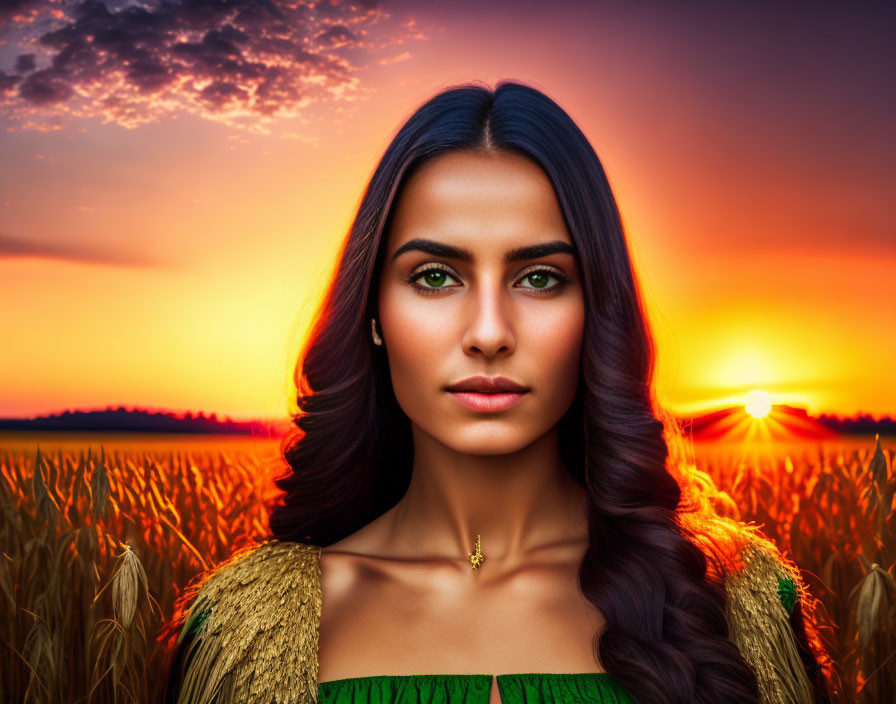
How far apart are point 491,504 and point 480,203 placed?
0.88 metres

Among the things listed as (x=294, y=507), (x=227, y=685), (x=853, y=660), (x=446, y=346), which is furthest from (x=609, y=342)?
(x=853, y=660)

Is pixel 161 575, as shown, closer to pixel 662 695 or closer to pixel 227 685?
pixel 227 685

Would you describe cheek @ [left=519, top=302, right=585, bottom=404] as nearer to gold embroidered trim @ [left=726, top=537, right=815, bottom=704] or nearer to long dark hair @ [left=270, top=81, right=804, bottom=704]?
long dark hair @ [left=270, top=81, right=804, bottom=704]

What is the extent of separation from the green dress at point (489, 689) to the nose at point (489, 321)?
0.85 meters

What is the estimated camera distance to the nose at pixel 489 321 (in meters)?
2.45

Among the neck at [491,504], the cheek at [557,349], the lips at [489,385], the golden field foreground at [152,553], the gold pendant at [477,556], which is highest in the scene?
the cheek at [557,349]

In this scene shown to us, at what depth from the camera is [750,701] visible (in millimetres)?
2541

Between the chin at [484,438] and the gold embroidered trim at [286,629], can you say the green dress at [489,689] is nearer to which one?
the gold embroidered trim at [286,629]

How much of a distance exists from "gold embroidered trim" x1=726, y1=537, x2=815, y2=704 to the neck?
1.63 ft

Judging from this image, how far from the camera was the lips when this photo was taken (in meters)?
2.48

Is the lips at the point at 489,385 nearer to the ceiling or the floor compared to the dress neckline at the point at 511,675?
nearer to the ceiling

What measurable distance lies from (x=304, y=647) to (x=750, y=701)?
123cm

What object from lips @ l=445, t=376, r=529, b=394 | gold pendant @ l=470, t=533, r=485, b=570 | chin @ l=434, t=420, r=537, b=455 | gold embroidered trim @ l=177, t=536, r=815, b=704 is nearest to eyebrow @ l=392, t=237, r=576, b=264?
lips @ l=445, t=376, r=529, b=394

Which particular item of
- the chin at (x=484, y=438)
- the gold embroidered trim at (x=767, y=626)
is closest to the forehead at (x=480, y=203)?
the chin at (x=484, y=438)
